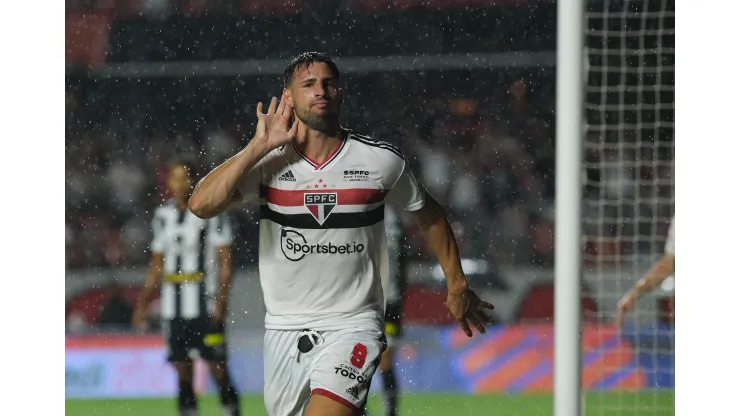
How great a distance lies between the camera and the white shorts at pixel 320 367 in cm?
308

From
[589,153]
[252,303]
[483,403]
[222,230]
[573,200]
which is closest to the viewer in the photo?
[573,200]

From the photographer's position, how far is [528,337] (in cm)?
739

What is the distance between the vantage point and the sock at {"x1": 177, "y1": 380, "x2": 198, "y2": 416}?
5.30 meters

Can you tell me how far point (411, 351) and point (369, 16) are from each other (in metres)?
4.67

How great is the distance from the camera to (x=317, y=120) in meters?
3.30

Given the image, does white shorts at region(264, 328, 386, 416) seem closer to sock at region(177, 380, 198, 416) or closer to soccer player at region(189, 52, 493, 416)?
soccer player at region(189, 52, 493, 416)

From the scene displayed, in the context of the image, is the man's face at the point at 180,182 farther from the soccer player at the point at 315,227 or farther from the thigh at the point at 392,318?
the soccer player at the point at 315,227

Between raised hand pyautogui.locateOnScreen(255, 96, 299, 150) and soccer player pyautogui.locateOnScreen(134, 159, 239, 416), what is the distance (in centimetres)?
186

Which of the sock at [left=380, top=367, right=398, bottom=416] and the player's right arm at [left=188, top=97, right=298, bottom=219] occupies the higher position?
the player's right arm at [left=188, top=97, right=298, bottom=219]

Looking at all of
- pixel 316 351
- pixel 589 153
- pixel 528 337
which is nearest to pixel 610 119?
pixel 589 153

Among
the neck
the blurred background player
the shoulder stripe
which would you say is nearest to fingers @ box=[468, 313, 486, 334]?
the shoulder stripe

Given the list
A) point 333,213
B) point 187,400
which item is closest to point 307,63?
point 333,213

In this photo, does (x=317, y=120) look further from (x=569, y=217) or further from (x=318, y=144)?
(x=569, y=217)

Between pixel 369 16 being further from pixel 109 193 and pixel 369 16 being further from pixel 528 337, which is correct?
pixel 528 337
